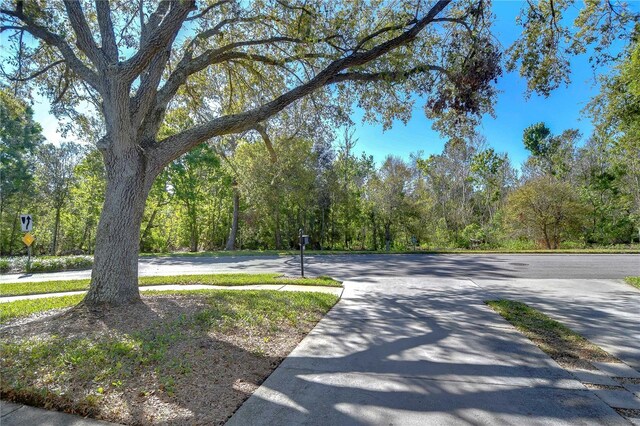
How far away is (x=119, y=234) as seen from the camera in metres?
5.05

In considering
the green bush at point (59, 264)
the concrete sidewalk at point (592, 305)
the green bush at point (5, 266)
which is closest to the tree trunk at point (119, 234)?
the concrete sidewalk at point (592, 305)

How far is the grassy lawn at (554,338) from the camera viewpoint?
3.63 m

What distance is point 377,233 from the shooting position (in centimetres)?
2700

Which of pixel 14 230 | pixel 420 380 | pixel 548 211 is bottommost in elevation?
pixel 420 380

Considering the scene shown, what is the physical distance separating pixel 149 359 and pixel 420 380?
2.68 metres

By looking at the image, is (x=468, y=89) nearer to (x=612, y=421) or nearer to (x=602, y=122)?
(x=602, y=122)

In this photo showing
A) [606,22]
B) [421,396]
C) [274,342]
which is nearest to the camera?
[421,396]

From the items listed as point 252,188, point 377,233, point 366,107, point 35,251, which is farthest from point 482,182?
point 35,251

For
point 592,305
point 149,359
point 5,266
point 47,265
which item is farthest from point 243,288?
point 5,266

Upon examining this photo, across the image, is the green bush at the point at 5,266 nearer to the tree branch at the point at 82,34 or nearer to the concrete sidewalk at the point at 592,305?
the tree branch at the point at 82,34

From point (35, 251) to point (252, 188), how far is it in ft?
97.3

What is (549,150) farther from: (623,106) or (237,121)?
(237,121)

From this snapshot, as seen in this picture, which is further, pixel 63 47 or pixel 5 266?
pixel 5 266

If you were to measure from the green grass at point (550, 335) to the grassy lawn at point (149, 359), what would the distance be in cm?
306
